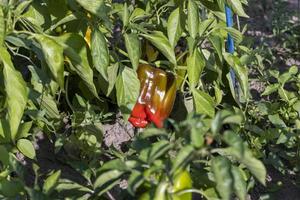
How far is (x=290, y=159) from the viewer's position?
2074 mm

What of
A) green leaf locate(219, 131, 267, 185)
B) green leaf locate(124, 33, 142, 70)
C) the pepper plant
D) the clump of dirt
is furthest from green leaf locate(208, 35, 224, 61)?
green leaf locate(219, 131, 267, 185)

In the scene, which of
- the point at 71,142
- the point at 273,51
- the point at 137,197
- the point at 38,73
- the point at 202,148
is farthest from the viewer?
the point at 273,51

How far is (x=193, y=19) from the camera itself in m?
1.84

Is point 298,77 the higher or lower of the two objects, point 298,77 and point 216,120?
the lower

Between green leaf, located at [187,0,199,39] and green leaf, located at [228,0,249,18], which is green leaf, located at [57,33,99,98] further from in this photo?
green leaf, located at [228,0,249,18]

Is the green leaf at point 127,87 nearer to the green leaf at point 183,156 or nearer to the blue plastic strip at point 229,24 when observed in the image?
the blue plastic strip at point 229,24

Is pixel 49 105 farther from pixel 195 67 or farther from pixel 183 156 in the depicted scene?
pixel 183 156

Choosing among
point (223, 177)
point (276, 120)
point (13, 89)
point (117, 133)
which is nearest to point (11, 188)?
point (13, 89)

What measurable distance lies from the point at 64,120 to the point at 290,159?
30.5 inches

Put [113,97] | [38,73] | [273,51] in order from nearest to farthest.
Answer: [38,73]
[113,97]
[273,51]

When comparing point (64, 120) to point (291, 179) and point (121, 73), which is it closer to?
point (121, 73)

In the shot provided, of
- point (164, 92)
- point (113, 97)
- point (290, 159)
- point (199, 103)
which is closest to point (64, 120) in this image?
point (113, 97)

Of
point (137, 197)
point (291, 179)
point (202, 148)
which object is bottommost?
point (291, 179)

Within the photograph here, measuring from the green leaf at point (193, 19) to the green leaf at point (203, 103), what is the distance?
19 cm
